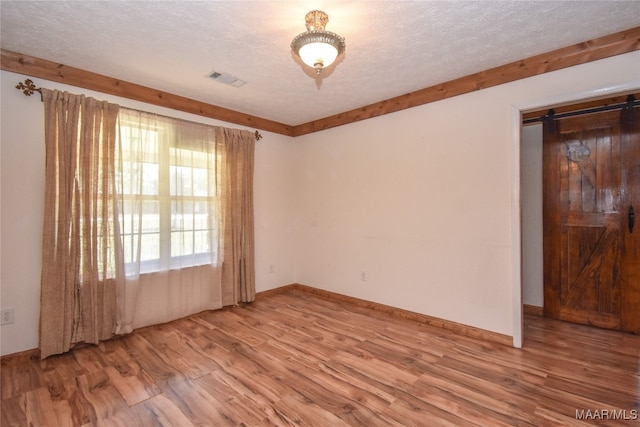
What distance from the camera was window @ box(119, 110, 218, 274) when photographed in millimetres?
2887

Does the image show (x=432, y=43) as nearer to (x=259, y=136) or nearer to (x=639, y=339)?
(x=259, y=136)

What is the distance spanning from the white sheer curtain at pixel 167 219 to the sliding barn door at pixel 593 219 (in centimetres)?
395

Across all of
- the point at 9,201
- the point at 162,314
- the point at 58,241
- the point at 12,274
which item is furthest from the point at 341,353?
the point at 9,201

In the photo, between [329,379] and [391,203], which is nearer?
[329,379]

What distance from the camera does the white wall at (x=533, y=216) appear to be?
343 cm

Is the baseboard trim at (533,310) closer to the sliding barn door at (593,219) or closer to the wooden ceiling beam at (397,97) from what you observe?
the sliding barn door at (593,219)

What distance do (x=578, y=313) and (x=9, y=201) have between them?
5.55 meters

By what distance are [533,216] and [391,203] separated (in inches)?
69.1

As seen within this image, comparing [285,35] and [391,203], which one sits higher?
[285,35]

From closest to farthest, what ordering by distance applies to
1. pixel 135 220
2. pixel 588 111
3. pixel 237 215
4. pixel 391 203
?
1. pixel 135 220
2. pixel 588 111
3. pixel 391 203
4. pixel 237 215

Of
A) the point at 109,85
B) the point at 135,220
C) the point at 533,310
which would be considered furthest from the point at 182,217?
the point at 533,310

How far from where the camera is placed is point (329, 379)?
2119 millimetres

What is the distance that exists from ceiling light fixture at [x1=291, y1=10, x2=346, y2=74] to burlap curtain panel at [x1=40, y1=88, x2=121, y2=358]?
6.72 ft

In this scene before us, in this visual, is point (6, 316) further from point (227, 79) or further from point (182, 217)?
point (227, 79)
